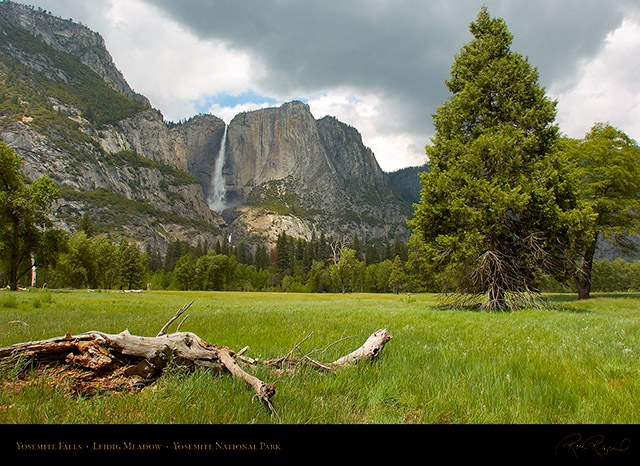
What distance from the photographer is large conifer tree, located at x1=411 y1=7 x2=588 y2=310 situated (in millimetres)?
15203

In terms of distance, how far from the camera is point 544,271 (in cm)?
1609

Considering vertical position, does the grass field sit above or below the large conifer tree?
below

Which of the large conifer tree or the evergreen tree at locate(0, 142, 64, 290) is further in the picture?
the evergreen tree at locate(0, 142, 64, 290)

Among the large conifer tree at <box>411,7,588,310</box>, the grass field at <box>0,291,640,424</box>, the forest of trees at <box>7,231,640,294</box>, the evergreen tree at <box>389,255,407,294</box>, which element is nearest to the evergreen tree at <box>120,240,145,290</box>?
the forest of trees at <box>7,231,640,294</box>

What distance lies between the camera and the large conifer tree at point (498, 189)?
49.9 feet

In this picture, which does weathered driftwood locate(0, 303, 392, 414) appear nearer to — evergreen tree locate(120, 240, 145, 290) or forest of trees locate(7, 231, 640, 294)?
forest of trees locate(7, 231, 640, 294)

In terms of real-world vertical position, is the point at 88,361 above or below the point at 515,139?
below
